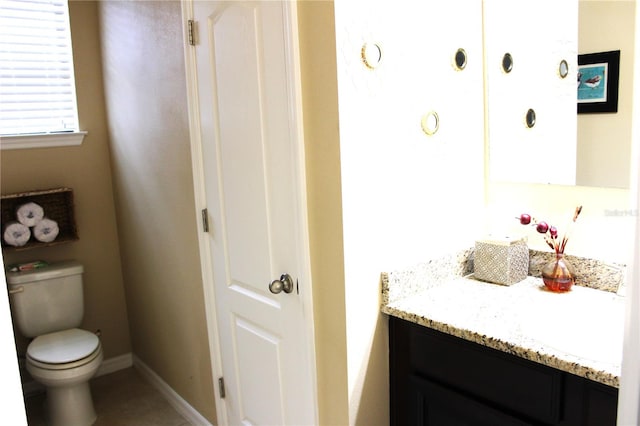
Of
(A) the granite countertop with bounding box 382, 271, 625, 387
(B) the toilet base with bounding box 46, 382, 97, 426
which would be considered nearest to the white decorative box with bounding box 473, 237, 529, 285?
(A) the granite countertop with bounding box 382, 271, 625, 387

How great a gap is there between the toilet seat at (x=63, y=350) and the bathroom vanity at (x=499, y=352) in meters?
1.67

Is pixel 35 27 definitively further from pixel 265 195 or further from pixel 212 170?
pixel 265 195

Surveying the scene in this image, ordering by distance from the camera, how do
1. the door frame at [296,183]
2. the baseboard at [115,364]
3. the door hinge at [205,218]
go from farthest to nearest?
the baseboard at [115,364] < the door hinge at [205,218] < the door frame at [296,183]

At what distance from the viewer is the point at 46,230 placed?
2.98 m

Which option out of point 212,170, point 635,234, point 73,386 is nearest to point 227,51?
point 212,170

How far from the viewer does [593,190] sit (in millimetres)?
1847

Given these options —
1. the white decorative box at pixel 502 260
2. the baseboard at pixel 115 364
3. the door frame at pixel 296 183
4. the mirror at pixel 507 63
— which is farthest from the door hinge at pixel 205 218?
the baseboard at pixel 115 364

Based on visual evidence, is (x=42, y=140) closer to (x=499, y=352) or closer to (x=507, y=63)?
(x=507, y=63)

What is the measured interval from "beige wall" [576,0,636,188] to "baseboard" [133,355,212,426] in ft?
6.67

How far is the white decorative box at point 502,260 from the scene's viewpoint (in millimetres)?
1916

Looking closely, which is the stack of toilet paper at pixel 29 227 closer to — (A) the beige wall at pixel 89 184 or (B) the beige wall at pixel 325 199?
(A) the beige wall at pixel 89 184

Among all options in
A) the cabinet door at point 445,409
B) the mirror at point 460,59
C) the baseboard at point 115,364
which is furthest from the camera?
the baseboard at point 115,364

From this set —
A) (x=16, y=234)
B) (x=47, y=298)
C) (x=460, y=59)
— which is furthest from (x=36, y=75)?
(x=460, y=59)

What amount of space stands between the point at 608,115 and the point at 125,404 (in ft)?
9.04
